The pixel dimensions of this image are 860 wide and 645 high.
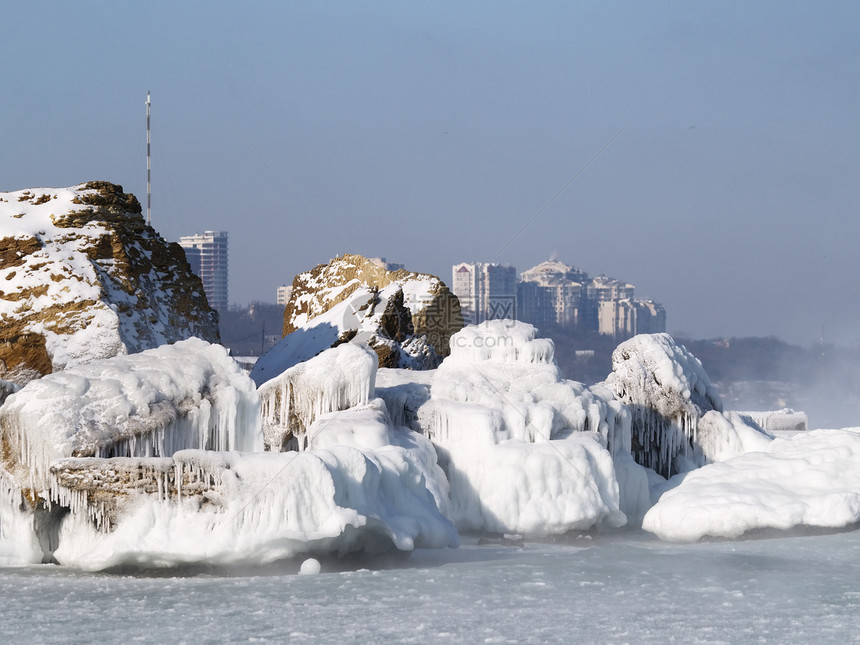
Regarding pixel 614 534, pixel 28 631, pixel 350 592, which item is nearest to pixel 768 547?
pixel 614 534

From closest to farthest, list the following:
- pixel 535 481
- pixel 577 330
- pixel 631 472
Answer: pixel 535 481 → pixel 631 472 → pixel 577 330

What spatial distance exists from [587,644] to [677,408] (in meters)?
11.6

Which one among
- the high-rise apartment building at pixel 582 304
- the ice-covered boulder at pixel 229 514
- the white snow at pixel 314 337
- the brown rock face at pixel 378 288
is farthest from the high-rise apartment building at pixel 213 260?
the ice-covered boulder at pixel 229 514

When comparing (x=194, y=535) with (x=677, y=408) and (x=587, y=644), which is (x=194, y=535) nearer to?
(x=587, y=644)

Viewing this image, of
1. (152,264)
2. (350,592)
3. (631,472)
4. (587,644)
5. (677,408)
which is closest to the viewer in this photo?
(587,644)

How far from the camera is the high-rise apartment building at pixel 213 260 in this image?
120 meters

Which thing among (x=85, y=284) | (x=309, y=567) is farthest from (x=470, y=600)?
(x=85, y=284)

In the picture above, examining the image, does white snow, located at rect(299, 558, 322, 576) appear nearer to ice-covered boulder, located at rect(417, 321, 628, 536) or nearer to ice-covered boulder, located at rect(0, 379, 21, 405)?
ice-covered boulder, located at rect(417, 321, 628, 536)

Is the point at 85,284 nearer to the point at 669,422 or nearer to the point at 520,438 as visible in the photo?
the point at 520,438

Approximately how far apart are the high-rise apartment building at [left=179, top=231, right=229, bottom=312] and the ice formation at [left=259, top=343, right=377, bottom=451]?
327ft

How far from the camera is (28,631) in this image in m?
12.0

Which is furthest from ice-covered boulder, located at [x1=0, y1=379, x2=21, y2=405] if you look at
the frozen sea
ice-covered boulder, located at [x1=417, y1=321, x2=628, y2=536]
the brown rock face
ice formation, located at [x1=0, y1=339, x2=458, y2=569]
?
the brown rock face

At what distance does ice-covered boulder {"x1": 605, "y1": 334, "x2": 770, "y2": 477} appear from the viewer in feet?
74.0

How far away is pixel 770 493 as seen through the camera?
1872cm
